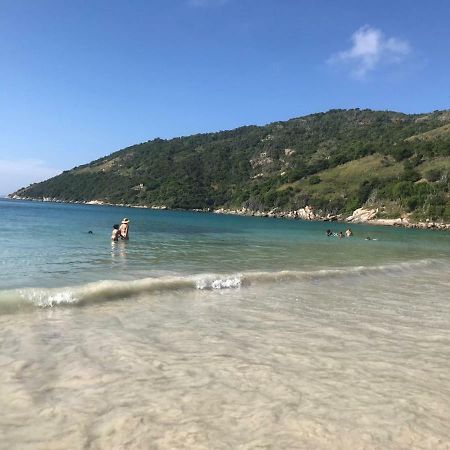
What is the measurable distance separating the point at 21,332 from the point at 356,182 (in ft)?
491

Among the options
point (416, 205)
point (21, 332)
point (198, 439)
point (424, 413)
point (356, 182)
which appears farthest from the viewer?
point (356, 182)

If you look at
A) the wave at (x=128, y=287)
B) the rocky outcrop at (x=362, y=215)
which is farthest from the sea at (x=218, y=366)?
the rocky outcrop at (x=362, y=215)

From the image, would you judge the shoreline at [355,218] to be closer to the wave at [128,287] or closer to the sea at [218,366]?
the wave at [128,287]

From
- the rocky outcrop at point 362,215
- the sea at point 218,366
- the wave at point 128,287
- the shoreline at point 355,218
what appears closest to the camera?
the sea at point 218,366

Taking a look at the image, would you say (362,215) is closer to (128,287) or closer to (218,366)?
(128,287)

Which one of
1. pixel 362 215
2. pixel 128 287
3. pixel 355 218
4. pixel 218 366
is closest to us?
pixel 218 366

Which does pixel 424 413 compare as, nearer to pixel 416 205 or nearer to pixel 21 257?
pixel 21 257

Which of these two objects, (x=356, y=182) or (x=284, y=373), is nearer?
(x=284, y=373)

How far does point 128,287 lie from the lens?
549 inches

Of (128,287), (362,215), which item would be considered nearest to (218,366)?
(128,287)

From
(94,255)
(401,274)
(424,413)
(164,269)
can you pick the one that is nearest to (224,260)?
(164,269)

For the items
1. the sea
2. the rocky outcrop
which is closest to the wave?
the sea

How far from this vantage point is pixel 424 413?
229 inches

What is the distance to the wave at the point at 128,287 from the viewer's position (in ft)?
38.1
